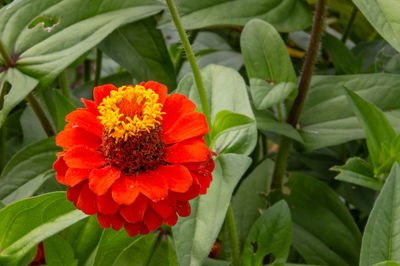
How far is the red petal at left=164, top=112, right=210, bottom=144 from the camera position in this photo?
0.47m

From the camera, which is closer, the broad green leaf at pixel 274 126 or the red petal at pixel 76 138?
the red petal at pixel 76 138

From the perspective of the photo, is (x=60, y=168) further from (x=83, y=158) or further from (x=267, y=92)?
(x=267, y=92)

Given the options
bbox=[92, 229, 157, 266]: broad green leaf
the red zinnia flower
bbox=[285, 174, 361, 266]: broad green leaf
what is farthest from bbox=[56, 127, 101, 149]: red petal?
bbox=[285, 174, 361, 266]: broad green leaf

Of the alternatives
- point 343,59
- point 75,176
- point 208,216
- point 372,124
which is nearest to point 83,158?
point 75,176

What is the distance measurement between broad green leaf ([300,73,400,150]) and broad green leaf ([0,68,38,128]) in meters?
0.38

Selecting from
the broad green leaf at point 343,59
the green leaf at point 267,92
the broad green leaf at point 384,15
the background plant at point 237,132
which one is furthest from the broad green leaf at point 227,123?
the broad green leaf at point 343,59

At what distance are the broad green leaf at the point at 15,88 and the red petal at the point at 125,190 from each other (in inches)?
8.8

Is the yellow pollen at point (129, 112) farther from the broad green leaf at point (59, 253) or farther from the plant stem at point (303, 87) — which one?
the plant stem at point (303, 87)

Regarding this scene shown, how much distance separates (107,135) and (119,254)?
155mm

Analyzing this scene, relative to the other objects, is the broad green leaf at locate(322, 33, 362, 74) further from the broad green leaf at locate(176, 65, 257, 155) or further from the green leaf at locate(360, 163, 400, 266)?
the green leaf at locate(360, 163, 400, 266)

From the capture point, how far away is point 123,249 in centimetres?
57

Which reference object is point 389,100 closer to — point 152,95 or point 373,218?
point 373,218

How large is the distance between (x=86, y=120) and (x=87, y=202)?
0.30 ft

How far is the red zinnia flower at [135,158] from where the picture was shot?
433 millimetres
